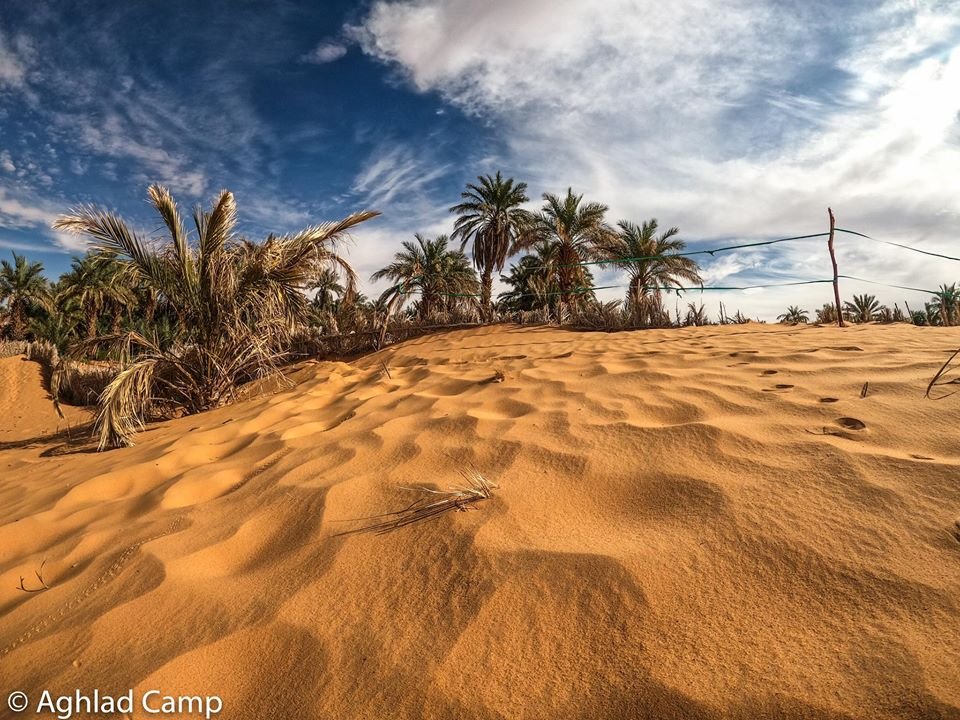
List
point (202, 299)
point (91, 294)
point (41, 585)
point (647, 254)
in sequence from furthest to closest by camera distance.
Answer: point (91, 294) → point (647, 254) → point (202, 299) → point (41, 585)

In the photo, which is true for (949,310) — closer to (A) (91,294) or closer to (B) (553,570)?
(B) (553,570)

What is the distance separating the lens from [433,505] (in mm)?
1586

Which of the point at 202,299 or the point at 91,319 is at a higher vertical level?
the point at 91,319

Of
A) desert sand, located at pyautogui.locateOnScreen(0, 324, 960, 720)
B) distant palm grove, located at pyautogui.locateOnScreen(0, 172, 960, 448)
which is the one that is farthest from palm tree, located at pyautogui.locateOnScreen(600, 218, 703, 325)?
desert sand, located at pyautogui.locateOnScreen(0, 324, 960, 720)

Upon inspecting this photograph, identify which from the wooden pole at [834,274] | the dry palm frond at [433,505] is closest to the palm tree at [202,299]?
the dry palm frond at [433,505]

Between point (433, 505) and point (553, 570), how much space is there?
55 centimetres

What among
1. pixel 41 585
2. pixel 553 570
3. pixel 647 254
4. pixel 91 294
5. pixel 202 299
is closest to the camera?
pixel 553 570

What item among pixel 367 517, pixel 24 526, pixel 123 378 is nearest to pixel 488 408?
pixel 367 517

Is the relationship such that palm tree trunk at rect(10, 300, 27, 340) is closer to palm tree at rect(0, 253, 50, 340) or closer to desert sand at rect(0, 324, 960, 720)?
palm tree at rect(0, 253, 50, 340)

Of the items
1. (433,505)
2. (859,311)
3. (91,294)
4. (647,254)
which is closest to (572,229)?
(647,254)

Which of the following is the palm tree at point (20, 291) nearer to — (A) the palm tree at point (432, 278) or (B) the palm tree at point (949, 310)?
(A) the palm tree at point (432, 278)

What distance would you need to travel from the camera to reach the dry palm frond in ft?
4.99

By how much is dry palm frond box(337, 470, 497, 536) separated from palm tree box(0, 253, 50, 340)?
35886 mm

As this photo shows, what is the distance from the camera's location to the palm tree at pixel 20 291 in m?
26.5
